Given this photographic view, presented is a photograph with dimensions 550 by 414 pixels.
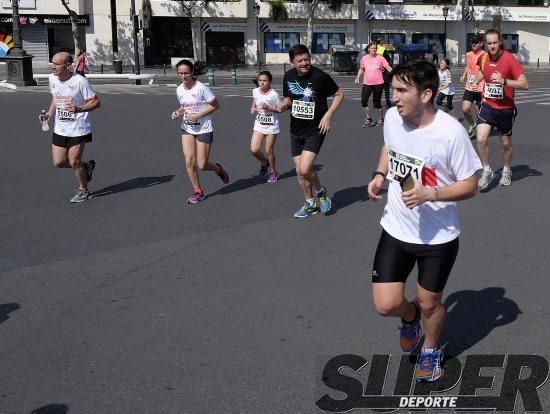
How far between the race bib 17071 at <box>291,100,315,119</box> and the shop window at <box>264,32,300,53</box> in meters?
45.2

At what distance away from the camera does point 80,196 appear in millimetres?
8406

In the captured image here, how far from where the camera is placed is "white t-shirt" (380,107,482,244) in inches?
140

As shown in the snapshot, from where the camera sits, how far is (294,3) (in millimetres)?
50562

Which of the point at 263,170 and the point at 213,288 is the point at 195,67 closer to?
the point at 263,170

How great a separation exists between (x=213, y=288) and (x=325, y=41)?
4926 cm

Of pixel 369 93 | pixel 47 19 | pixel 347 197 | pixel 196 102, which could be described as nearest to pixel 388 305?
pixel 347 197

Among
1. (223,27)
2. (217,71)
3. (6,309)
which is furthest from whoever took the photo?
(223,27)

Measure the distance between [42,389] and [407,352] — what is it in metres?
2.12

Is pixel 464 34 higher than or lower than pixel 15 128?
higher

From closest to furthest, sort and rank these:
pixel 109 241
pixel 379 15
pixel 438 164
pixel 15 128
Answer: pixel 438 164
pixel 109 241
pixel 15 128
pixel 379 15

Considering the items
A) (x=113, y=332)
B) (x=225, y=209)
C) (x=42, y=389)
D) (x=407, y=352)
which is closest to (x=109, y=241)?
(x=225, y=209)

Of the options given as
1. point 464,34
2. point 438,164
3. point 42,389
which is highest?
point 464,34

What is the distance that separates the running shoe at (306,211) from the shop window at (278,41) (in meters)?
45.3

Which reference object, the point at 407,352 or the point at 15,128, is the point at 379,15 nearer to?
the point at 15,128
